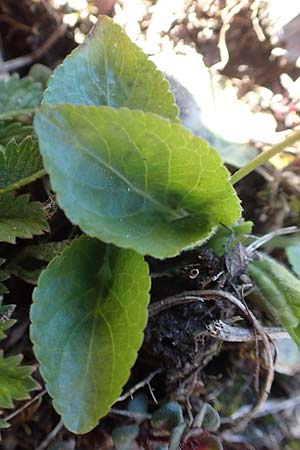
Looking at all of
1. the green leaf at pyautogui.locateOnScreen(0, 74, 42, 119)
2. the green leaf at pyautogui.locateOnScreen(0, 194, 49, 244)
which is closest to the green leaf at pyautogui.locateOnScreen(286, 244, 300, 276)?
the green leaf at pyautogui.locateOnScreen(0, 194, 49, 244)

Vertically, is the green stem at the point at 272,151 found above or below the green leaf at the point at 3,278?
above

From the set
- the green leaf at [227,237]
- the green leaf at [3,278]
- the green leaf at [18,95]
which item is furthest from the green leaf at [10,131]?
the green leaf at [227,237]

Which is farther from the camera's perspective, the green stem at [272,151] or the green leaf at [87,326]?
the green stem at [272,151]

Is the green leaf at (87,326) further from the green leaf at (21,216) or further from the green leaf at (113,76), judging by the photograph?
the green leaf at (113,76)

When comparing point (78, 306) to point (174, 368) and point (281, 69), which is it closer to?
point (174, 368)

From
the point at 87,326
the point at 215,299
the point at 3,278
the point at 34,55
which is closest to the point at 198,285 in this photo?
the point at 215,299

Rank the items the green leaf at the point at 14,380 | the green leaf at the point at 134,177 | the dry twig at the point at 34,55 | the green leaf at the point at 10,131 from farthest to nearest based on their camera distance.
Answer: the dry twig at the point at 34,55 < the green leaf at the point at 10,131 < the green leaf at the point at 14,380 < the green leaf at the point at 134,177

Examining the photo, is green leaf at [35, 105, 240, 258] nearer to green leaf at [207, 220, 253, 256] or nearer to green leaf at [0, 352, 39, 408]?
green leaf at [207, 220, 253, 256]
